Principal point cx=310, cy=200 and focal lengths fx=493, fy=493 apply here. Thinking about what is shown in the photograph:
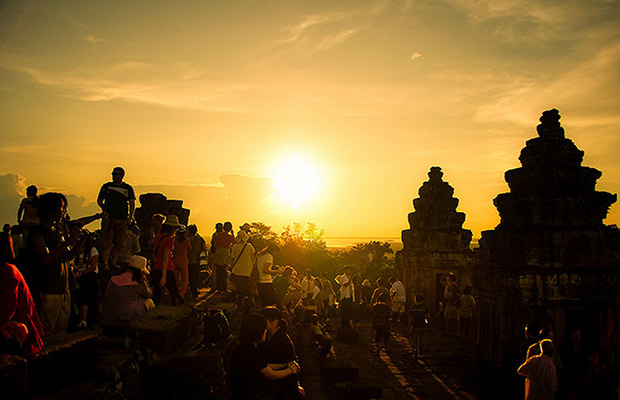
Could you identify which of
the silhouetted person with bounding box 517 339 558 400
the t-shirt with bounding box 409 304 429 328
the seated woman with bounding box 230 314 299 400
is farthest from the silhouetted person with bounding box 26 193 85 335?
the t-shirt with bounding box 409 304 429 328

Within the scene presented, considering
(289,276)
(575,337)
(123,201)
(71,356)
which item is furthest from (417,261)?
(71,356)

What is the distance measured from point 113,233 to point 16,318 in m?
4.68

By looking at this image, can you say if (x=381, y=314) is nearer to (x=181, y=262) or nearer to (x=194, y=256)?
(x=194, y=256)

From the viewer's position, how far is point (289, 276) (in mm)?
12398

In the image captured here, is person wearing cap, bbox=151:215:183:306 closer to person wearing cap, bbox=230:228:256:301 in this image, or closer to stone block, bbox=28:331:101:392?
person wearing cap, bbox=230:228:256:301

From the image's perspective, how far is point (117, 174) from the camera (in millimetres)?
8578

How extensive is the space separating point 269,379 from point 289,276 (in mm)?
7125

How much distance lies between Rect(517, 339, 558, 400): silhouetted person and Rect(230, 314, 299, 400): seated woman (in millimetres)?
3979

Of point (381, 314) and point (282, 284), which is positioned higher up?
point (282, 284)

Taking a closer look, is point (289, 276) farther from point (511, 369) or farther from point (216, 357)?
point (216, 357)

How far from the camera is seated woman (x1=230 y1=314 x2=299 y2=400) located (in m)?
5.15

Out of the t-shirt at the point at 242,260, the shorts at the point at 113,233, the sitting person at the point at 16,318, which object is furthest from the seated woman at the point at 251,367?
the t-shirt at the point at 242,260

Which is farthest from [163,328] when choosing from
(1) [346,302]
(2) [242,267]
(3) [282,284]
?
(1) [346,302]

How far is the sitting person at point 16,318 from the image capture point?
154 inches
